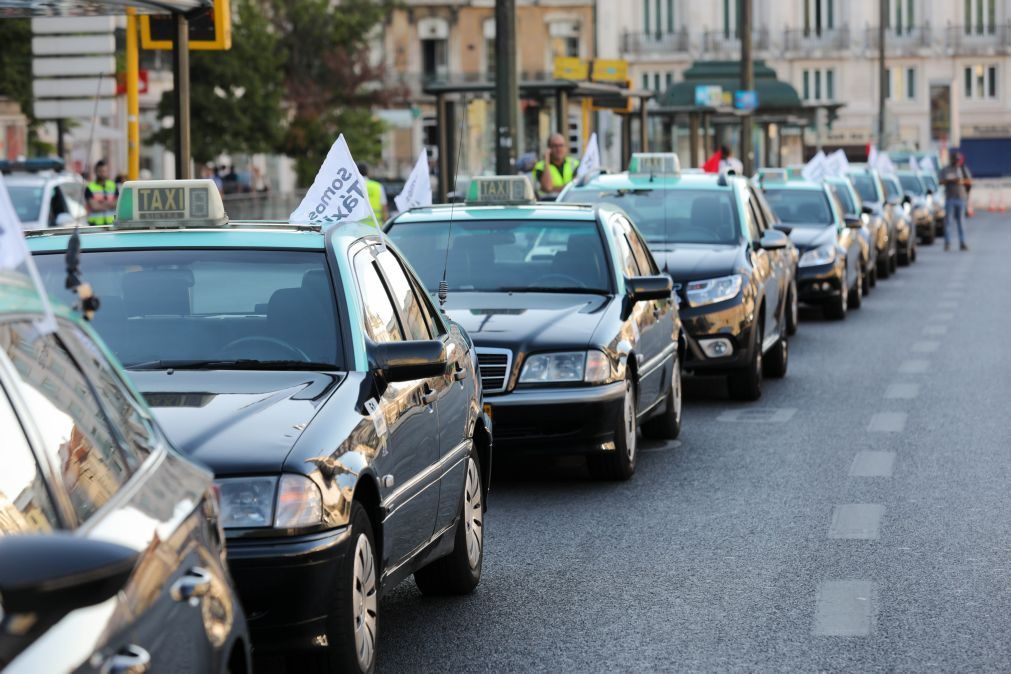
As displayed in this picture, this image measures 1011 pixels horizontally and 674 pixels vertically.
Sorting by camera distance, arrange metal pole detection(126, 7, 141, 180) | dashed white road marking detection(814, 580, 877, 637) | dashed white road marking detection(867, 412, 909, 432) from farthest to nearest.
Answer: metal pole detection(126, 7, 141, 180) < dashed white road marking detection(867, 412, 909, 432) < dashed white road marking detection(814, 580, 877, 637)

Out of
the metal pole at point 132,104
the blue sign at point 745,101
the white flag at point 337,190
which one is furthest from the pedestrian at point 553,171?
the blue sign at point 745,101

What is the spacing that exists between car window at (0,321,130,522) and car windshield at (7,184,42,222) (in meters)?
21.8

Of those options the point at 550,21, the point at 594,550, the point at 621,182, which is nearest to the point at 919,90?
the point at 550,21

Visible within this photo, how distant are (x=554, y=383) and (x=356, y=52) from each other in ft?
210

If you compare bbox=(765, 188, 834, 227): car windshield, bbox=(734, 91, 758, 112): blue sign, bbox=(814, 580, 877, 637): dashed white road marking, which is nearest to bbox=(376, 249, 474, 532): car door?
bbox=(814, 580, 877, 637): dashed white road marking

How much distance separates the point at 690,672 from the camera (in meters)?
6.76

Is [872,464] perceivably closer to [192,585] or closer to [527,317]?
[527,317]

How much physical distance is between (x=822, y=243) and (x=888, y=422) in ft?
33.1

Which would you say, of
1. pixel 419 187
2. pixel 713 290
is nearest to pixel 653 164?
pixel 419 187

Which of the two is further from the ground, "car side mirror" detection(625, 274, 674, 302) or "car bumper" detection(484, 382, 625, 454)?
"car side mirror" detection(625, 274, 674, 302)

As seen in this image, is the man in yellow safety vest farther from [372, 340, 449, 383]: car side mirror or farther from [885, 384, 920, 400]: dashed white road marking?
[372, 340, 449, 383]: car side mirror

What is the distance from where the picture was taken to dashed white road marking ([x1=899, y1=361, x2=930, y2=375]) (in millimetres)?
17484

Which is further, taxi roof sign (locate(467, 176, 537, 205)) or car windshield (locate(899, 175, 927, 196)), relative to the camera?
car windshield (locate(899, 175, 927, 196))

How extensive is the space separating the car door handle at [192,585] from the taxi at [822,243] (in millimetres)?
19806
